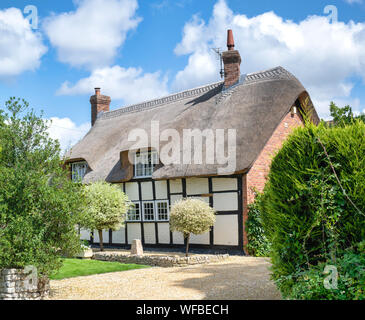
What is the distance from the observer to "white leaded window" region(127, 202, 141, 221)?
57.5ft

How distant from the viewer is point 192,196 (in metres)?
15.5

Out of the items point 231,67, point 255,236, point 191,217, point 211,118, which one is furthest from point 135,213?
point 231,67

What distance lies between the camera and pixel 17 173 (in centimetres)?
798

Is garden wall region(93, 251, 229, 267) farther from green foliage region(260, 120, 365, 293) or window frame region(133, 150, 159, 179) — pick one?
green foliage region(260, 120, 365, 293)

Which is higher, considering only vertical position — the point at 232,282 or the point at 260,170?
the point at 260,170

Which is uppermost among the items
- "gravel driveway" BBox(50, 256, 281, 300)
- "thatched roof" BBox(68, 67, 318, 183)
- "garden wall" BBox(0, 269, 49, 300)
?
"thatched roof" BBox(68, 67, 318, 183)

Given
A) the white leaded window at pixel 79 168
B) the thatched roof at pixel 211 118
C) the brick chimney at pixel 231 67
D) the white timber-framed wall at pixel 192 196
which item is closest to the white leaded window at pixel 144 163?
the white timber-framed wall at pixel 192 196

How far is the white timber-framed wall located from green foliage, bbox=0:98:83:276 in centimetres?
477

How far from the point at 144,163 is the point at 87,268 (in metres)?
6.00

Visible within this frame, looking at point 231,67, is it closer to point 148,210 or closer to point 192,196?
point 192,196

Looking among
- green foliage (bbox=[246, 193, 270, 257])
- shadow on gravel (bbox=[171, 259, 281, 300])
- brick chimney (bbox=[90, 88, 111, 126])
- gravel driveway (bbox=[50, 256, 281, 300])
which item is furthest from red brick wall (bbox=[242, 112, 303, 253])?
brick chimney (bbox=[90, 88, 111, 126])
